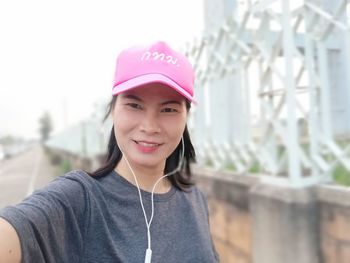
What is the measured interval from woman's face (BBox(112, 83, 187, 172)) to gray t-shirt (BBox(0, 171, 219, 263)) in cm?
10

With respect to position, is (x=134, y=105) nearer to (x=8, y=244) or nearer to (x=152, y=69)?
(x=152, y=69)

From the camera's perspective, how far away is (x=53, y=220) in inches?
33.5

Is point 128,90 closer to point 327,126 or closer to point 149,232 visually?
point 149,232

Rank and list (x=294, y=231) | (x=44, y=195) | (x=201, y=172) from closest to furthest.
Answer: (x=44, y=195), (x=294, y=231), (x=201, y=172)

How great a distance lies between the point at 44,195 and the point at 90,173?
0.61 feet

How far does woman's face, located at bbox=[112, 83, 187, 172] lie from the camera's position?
1.04 m

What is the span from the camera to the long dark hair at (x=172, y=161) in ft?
3.69

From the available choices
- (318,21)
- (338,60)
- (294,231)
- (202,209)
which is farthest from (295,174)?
(202,209)

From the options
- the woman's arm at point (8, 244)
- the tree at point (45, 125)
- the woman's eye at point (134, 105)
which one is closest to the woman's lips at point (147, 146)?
the woman's eye at point (134, 105)

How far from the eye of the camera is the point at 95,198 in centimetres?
97

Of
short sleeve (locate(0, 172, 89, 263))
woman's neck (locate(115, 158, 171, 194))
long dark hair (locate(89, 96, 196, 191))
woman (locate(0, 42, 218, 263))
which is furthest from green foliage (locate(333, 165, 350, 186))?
short sleeve (locate(0, 172, 89, 263))

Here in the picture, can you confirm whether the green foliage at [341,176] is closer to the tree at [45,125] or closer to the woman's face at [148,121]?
the woman's face at [148,121]

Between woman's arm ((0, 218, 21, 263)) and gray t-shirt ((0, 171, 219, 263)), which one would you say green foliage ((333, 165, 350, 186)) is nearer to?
gray t-shirt ((0, 171, 219, 263))

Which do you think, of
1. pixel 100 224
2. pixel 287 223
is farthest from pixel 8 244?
pixel 287 223
